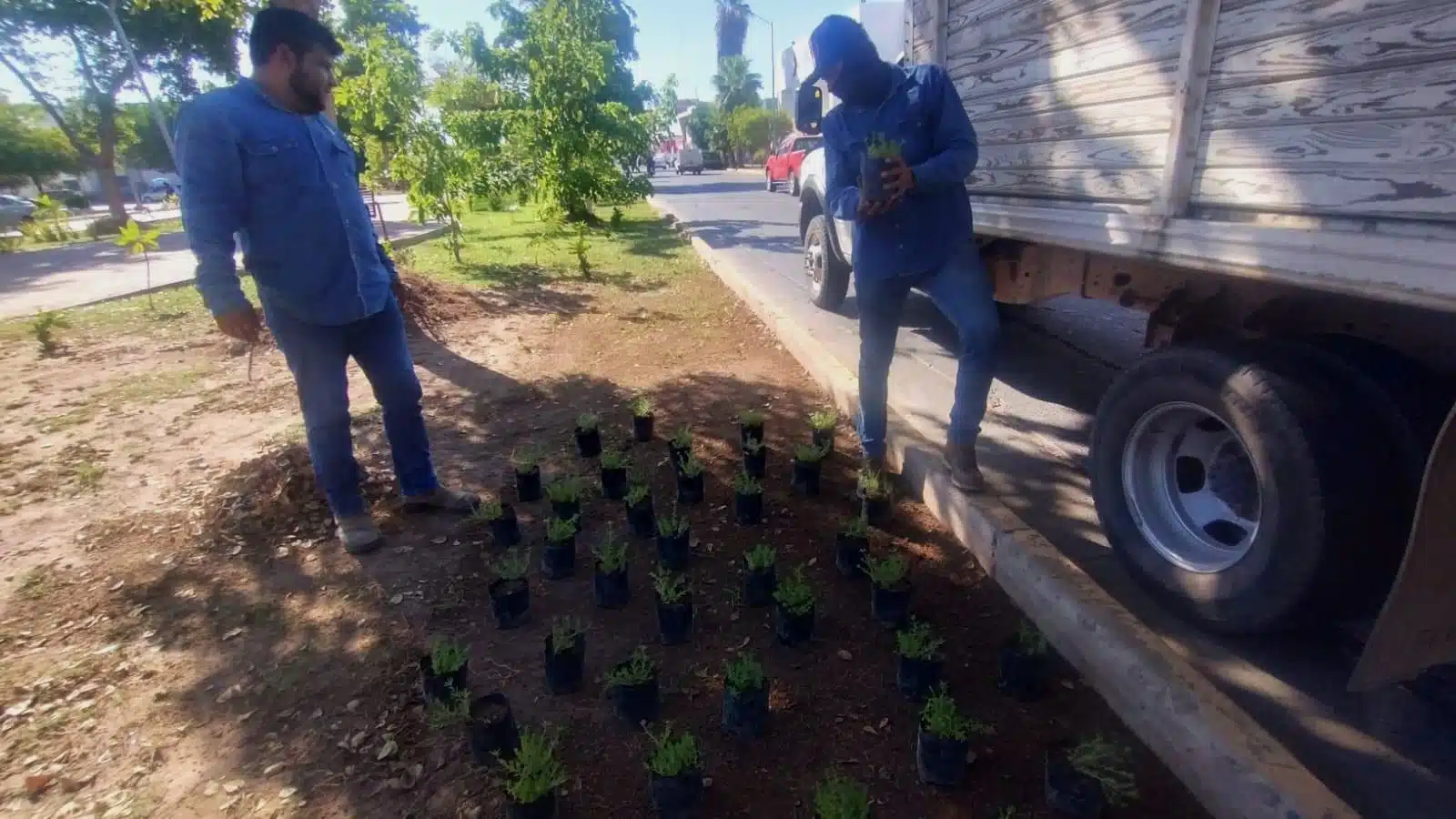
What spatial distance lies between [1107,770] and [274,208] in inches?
132

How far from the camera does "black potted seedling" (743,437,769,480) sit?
3686 mm

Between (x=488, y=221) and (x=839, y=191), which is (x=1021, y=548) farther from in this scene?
(x=488, y=221)

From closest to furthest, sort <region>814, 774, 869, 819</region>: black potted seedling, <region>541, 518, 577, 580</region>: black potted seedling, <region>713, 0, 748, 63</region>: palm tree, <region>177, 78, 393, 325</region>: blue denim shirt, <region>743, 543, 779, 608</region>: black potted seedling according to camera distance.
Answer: <region>814, 774, 869, 819</region>: black potted seedling < <region>177, 78, 393, 325</region>: blue denim shirt < <region>743, 543, 779, 608</region>: black potted seedling < <region>541, 518, 577, 580</region>: black potted seedling < <region>713, 0, 748, 63</region>: palm tree

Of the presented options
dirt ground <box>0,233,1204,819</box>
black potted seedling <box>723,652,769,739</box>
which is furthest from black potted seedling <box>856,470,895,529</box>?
black potted seedling <box>723,652,769,739</box>

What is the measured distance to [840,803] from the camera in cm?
179

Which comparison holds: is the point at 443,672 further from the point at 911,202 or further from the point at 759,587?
the point at 911,202

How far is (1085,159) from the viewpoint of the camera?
9.39 ft

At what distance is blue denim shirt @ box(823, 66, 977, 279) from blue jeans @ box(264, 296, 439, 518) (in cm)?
208

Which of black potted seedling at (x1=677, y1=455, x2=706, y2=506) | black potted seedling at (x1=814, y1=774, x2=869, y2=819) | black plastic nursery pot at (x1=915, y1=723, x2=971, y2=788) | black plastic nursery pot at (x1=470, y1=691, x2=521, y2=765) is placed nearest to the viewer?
black potted seedling at (x1=814, y1=774, x2=869, y2=819)

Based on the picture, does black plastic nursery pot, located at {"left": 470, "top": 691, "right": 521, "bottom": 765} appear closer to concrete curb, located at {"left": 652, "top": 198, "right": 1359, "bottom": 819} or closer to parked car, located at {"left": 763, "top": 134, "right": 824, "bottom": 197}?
concrete curb, located at {"left": 652, "top": 198, "right": 1359, "bottom": 819}

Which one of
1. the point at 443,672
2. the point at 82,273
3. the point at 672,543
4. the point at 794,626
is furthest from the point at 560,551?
the point at 82,273

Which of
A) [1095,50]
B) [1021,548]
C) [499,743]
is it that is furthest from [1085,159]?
[499,743]

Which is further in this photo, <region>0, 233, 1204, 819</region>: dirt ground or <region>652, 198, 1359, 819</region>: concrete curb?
<region>0, 233, 1204, 819</region>: dirt ground

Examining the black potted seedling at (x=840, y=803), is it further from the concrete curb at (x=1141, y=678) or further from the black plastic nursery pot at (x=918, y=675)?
the concrete curb at (x=1141, y=678)
